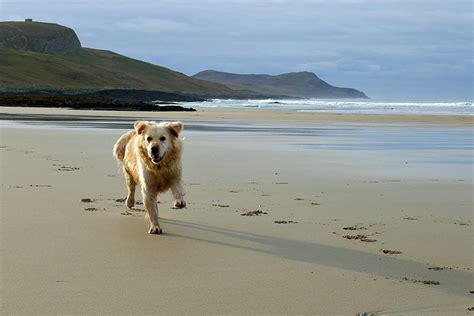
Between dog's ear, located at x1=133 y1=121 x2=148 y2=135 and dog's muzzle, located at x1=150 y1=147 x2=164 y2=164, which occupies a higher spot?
dog's ear, located at x1=133 y1=121 x2=148 y2=135

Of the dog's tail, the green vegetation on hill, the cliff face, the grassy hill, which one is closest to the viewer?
the dog's tail

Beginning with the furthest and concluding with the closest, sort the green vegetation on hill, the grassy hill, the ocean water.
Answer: the grassy hill < the green vegetation on hill < the ocean water

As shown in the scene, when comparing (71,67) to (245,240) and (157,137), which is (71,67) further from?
(245,240)

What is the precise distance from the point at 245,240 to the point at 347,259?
1.09 metres

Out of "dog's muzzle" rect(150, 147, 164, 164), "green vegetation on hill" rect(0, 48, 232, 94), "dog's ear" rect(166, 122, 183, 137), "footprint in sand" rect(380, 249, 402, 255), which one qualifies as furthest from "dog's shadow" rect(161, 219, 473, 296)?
"green vegetation on hill" rect(0, 48, 232, 94)

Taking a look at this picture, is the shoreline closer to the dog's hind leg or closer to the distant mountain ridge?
the dog's hind leg

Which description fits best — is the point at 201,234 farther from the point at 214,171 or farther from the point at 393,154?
the point at 393,154

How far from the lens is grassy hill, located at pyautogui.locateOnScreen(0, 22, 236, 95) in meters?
134

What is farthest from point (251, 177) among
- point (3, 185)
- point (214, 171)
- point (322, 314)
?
point (322, 314)

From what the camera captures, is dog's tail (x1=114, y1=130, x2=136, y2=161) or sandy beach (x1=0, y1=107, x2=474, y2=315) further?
dog's tail (x1=114, y1=130, x2=136, y2=161)

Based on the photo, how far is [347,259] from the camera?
553 centimetres

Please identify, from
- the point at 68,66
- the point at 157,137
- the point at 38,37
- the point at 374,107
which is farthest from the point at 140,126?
the point at 38,37

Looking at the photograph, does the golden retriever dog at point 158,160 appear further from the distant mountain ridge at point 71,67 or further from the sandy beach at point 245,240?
the distant mountain ridge at point 71,67

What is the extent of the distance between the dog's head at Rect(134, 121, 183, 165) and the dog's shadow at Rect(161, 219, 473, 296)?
0.85 m
